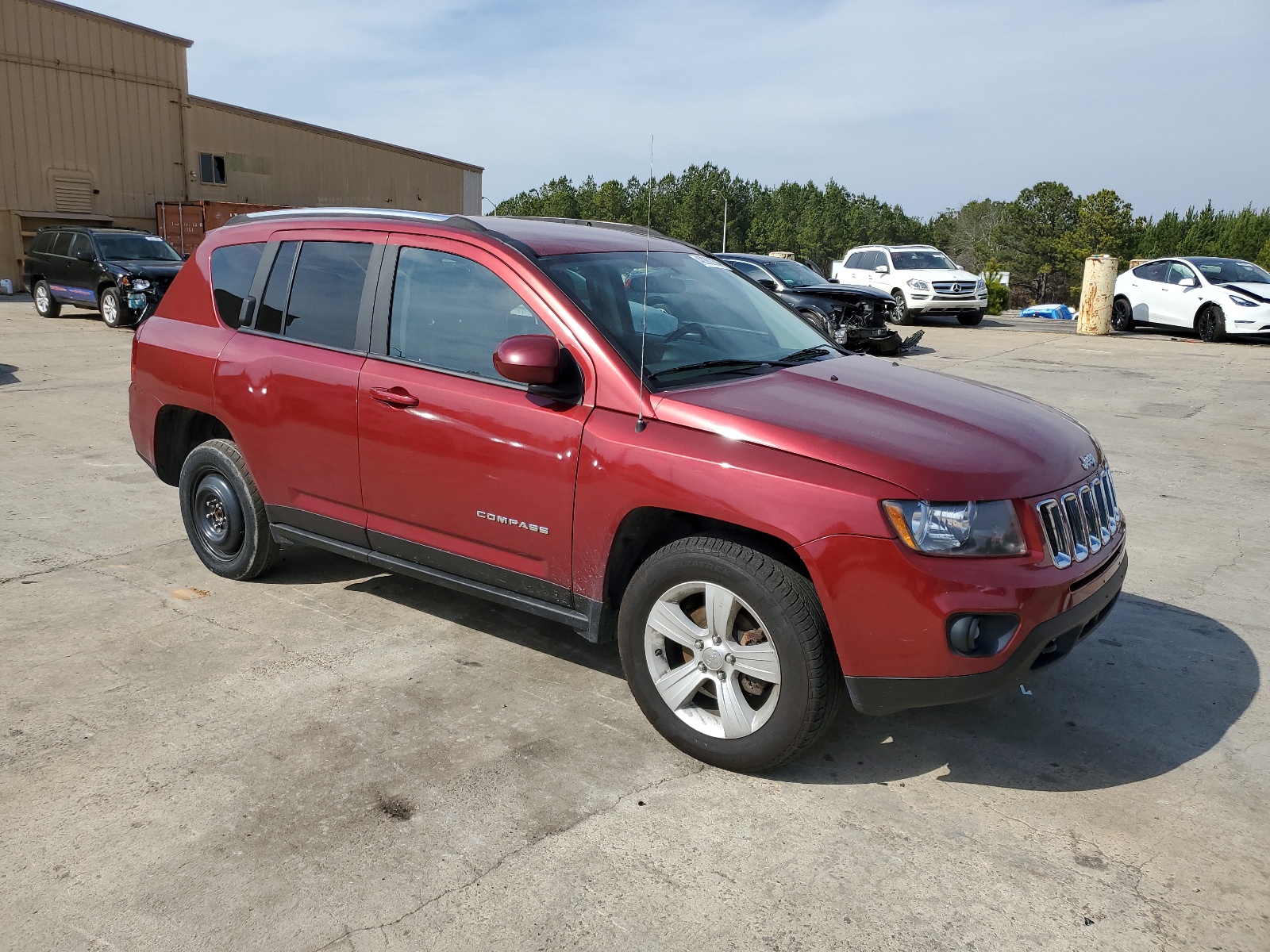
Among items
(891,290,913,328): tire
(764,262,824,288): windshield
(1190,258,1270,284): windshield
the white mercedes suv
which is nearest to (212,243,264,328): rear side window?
(764,262,824,288): windshield

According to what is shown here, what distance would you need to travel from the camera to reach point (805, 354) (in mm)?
4406

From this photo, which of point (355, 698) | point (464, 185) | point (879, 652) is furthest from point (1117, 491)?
point (464, 185)

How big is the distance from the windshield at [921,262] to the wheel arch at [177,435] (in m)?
18.8

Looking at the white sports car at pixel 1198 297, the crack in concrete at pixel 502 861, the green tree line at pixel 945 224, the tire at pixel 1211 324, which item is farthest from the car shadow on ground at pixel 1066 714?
the green tree line at pixel 945 224

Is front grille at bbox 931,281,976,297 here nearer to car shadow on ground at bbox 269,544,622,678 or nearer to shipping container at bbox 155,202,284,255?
car shadow on ground at bbox 269,544,622,678

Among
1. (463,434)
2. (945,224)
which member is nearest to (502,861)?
(463,434)

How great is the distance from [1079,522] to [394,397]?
257cm

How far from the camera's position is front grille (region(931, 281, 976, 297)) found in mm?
21422

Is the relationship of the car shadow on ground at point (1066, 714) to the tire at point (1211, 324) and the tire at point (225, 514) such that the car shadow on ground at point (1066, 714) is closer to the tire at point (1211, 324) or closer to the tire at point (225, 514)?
the tire at point (225, 514)

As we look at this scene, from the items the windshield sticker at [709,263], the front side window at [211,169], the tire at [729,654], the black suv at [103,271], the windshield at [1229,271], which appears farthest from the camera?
the front side window at [211,169]

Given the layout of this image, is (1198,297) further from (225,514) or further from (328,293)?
(225,514)

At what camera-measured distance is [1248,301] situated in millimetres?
17797

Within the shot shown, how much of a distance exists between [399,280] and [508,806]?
220 centimetres

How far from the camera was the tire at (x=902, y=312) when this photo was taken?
71.7 ft
